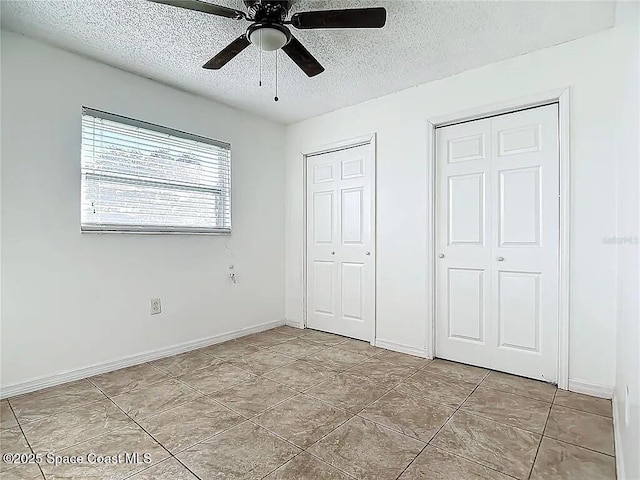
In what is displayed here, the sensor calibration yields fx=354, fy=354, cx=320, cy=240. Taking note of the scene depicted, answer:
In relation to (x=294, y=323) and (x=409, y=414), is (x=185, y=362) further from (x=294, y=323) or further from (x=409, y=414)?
(x=409, y=414)

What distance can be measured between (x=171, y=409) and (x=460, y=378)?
2034 millimetres

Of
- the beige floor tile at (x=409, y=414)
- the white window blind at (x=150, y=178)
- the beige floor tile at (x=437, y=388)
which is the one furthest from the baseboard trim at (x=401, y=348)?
the white window blind at (x=150, y=178)

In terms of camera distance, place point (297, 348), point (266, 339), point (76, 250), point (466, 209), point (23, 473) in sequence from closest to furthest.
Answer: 1. point (23, 473)
2. point (76, 250)
3. point (466, 209)
4. point (297, 348)
5. point (266, 339)

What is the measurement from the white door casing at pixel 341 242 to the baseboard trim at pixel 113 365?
0.88 metres

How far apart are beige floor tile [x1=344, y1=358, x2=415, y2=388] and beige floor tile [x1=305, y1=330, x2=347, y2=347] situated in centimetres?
63

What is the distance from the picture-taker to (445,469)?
63.8 inches

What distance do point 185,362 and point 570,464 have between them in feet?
8.87

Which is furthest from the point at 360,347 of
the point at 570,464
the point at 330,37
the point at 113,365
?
the point at 330,37

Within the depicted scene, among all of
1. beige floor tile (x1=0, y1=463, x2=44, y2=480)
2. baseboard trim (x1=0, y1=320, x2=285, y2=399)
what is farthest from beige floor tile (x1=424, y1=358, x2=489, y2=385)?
beige floor tile (x1=0, y1=463, x2=44, y2=480)

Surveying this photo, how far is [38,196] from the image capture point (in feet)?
8.13

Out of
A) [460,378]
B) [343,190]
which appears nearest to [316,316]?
[343,190]

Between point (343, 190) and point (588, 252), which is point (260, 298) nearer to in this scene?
point (343, 190)

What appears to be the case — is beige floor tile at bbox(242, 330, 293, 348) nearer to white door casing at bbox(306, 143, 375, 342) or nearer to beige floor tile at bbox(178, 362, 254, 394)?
white door casing at bbox(306, 143, 375, 342)

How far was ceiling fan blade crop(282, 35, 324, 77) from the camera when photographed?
2.06 meters
